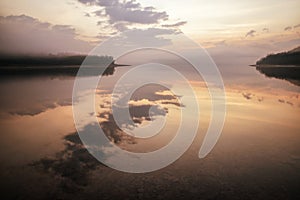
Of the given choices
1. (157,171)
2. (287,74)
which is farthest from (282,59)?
(157,171)

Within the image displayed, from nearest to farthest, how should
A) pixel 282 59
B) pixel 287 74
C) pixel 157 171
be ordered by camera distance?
pixel 157 171, pixel 287 74, pixel 282 59

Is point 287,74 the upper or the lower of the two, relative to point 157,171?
upper

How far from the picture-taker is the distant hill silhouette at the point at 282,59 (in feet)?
472

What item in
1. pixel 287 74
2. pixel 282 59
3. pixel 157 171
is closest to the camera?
pixel 157 171

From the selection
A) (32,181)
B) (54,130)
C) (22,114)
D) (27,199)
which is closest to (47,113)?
(22,114)

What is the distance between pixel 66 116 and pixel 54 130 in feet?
12.7

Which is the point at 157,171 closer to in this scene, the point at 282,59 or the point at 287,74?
the point at 287,74

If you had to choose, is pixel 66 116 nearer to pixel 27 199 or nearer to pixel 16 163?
Result: pixel 16 163

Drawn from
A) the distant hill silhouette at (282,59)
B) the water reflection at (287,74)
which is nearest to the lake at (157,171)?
the water reflection at (287,74)

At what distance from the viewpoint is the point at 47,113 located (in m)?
21.7

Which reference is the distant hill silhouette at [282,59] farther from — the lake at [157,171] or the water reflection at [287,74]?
the lake at [157,171]

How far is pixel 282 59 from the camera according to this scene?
159750mm

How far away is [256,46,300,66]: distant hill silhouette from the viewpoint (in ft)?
472

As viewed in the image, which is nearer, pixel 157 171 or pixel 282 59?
pixel 157 171
